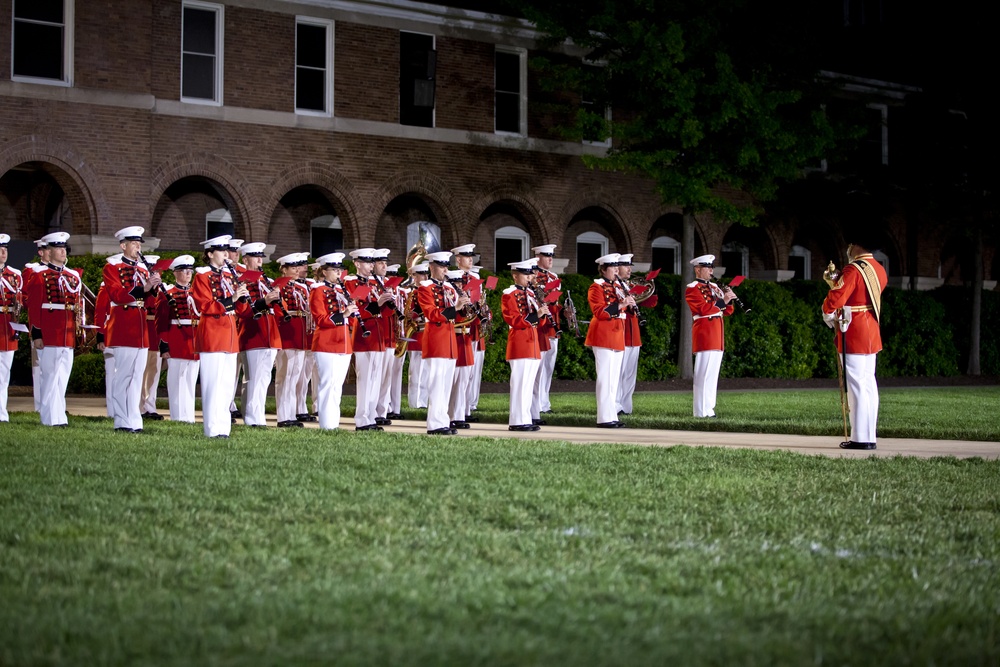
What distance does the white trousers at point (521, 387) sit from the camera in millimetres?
15617

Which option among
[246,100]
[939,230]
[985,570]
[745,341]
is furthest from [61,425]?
[939,230]

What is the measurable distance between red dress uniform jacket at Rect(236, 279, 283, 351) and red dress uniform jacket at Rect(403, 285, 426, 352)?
5.23 feet

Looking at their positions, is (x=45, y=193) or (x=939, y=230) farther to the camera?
(x=939, y=230)

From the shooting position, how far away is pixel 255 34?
89.8ft

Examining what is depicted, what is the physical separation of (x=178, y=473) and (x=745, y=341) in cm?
1992

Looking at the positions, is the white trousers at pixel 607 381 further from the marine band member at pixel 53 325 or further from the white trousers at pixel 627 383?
the marine band member at pixel 53 325

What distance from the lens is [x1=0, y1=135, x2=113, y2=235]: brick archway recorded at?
80.1ft

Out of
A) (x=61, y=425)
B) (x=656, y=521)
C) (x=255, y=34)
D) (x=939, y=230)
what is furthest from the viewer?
(x=939, y=230)

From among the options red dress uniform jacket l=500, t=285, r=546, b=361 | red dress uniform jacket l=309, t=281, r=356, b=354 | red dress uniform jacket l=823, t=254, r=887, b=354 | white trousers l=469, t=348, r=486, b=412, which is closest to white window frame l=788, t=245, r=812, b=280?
white trousers l=469, t=348, r=486, b=412

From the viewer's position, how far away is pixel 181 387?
1523cm

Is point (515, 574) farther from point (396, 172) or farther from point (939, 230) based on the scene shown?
point (939, 230)

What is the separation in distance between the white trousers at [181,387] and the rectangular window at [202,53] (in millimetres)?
12774

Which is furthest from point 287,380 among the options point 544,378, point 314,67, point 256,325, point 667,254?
point 667,254

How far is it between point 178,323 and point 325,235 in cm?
1517
